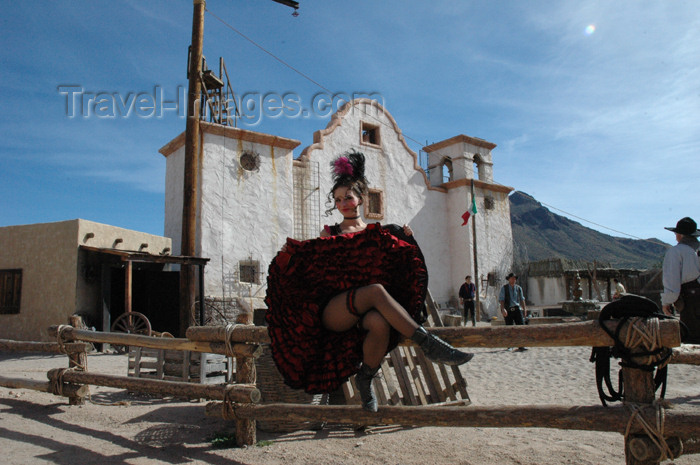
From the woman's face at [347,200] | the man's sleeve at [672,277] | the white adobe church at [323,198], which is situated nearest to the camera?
the woman's face at [347,200]

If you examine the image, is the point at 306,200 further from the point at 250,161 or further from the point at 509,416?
the point at 509,416

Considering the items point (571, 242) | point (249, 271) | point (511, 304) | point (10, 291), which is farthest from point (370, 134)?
point (571, 242)

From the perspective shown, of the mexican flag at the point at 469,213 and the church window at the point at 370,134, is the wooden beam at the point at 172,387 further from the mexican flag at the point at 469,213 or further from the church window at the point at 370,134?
the mexican flag at the point at 469,213

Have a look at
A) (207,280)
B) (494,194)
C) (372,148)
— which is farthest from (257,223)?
(494,194)

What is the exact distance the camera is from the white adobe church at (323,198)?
1548 centimetres

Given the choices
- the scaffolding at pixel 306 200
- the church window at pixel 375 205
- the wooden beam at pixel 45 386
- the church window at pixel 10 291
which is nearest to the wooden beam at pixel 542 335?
the wooden beam at pixel 45 386

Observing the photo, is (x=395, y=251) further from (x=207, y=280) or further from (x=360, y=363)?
(x=207, y=280)

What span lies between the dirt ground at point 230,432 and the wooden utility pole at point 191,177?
5487 mm

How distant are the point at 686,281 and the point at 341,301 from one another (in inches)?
157

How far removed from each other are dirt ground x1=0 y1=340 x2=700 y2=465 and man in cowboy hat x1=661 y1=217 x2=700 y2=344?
866mm

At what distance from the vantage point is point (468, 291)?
14766mm

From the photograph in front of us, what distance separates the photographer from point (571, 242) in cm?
9100

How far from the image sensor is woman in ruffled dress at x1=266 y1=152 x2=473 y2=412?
121 inches

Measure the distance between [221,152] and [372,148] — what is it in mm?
6369
